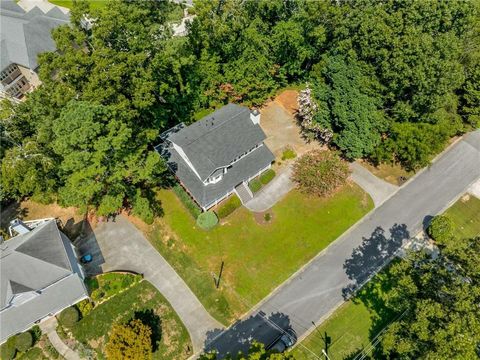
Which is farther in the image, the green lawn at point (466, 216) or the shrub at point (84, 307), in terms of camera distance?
the green lawn at point (466, 216)

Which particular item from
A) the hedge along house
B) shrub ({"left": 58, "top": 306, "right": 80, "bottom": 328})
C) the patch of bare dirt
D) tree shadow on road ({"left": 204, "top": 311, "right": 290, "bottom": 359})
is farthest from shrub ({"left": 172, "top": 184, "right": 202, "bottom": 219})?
the patch of bare dirt

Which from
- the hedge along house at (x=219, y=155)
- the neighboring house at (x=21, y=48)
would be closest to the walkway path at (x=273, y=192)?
the hedge along house at (x=219, y=155)

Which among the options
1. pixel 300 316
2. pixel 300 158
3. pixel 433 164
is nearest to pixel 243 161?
pixel 300 158

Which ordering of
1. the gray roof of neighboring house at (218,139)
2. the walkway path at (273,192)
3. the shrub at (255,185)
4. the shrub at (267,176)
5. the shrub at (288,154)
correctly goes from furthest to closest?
1. the shrub at (288,154)
2. the shrub at (267,176)
3. the shrub at (255,185)
4. the walkway path at (273,192)
5. the gray roof of neighboring house at (218,139)

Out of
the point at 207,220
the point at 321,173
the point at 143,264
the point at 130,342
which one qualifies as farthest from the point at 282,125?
the point at 130,342

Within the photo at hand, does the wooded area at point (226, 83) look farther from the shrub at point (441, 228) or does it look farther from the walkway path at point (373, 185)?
the shrub at point (441, 228)

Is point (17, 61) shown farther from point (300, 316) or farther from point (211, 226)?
point (300, 316)
